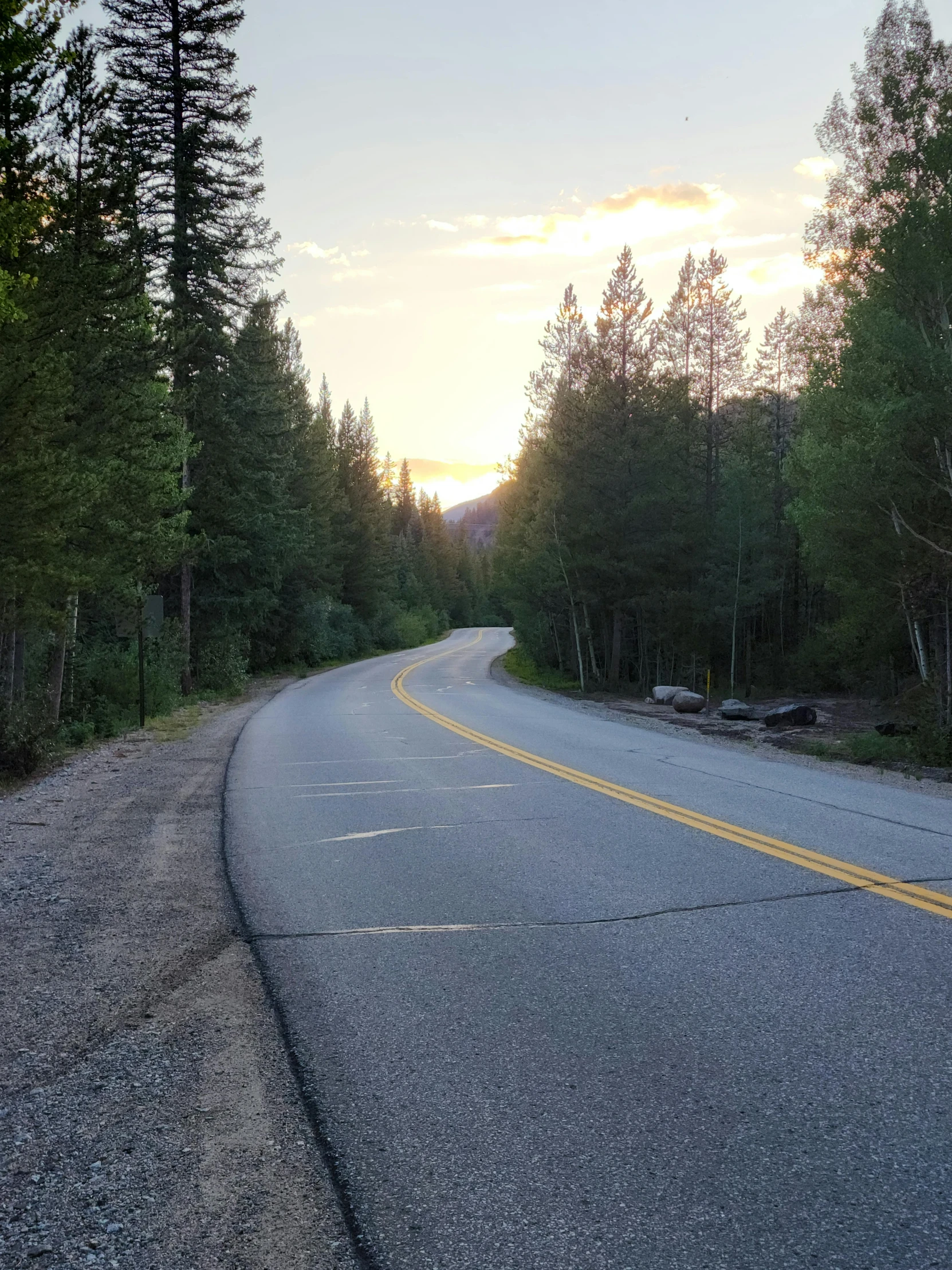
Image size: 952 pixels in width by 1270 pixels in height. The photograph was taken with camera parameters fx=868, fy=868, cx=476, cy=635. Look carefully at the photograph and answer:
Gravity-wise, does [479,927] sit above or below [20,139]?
below

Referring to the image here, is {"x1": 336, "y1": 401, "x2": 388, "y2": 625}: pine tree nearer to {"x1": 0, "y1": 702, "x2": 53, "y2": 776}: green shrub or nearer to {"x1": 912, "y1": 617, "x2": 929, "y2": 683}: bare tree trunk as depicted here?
{"x1": 912, "y1": 617, "x2": 929, "y2": 683}: bare tree trunk

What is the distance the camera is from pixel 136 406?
14.1m

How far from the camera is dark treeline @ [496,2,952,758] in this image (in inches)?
603

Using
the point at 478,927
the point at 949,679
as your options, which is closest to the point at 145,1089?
the point at 478,927

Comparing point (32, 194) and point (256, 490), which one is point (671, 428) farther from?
point (32, 194)

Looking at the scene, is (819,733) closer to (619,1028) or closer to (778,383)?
(619,1028)

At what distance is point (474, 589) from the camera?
127m

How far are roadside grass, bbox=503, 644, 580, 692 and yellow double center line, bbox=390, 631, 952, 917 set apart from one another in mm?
18361

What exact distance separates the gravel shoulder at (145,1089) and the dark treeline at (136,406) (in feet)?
20.5

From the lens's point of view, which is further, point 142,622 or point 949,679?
point 142,622

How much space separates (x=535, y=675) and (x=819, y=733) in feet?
73.7

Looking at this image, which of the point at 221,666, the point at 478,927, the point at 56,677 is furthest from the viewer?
the point at 221,666

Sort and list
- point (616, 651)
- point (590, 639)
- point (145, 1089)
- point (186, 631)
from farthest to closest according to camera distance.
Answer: point (590, 639) → point (616, 651) → point (186, 631) → point (145, 1089)

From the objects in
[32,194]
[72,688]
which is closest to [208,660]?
[72,688]
